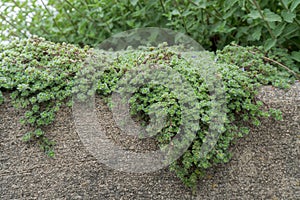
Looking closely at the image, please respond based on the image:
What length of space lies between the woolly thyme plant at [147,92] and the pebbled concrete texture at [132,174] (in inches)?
2.3

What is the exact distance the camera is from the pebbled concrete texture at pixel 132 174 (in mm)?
1759

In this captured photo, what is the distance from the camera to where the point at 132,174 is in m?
1.76

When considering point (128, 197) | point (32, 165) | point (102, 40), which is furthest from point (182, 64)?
point (102, 40)

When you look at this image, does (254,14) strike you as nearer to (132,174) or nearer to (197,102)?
(197,102)

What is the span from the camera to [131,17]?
9.32ft

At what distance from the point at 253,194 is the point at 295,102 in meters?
0.48

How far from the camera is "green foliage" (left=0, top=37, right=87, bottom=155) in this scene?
5.74 ft

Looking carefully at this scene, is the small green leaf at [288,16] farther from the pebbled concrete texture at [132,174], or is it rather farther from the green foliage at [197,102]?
the pebbled concrete texture at [132,174]

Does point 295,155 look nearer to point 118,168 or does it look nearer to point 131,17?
point 118,168

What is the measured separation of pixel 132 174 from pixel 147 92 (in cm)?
Result: 39

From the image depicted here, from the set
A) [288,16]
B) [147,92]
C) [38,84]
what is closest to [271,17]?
[288,16]

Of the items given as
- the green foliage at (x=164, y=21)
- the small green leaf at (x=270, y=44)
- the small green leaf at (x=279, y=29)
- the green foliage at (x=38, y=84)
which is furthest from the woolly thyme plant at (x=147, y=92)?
the green foliage at (x=164, y=21)

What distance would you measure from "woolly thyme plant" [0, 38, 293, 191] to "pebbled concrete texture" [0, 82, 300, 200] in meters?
0.06

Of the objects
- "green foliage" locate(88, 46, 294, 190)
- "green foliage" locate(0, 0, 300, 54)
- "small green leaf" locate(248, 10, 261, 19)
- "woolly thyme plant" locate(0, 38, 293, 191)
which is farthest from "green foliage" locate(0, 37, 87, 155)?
"small green leaf" locate(248, 10, 261, 19)
